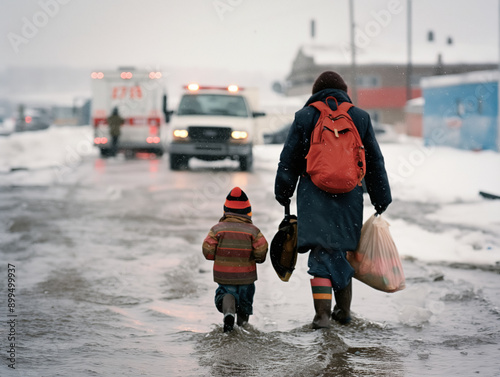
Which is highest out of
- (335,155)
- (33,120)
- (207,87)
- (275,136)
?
(207,87)

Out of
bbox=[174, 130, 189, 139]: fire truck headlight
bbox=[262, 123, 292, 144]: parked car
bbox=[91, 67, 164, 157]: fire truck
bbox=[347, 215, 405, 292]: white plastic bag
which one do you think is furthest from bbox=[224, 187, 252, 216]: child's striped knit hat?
bbox=[262, 123, 292, 144]: parked car

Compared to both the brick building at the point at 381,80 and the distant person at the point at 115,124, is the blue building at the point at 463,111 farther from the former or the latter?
the brick building at the point at 381,80

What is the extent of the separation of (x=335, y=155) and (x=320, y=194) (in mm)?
326

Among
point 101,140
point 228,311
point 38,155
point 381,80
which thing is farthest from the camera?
point 381,80

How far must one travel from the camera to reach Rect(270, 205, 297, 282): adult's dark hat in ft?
16.9

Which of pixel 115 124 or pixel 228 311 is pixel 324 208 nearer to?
pixel 228 311

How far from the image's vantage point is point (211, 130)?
1900 cm

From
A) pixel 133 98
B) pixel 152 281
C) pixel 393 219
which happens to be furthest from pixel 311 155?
pixel 133 98

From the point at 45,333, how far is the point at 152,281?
1.92 meters

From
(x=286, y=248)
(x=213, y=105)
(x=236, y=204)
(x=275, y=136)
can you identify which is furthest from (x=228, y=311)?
(x=275, y=136)

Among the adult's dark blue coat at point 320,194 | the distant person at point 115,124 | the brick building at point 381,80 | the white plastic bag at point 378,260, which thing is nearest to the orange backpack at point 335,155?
the adult's dark blue coat at point 320,194

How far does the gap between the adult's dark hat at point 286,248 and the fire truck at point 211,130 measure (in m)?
13.8

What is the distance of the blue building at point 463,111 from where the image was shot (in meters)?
27.0

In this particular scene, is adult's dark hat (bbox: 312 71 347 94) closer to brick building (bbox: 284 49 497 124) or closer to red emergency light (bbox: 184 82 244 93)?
red emergency light (bbox: 184 82 244 93)
